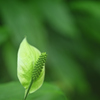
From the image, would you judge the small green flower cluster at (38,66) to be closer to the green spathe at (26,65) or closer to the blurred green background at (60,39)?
the green spathe at (26,65)

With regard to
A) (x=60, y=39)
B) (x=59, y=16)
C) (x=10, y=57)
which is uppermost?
(x=59, y=16)

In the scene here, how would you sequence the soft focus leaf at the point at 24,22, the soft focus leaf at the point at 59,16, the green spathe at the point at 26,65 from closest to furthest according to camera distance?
1. the green spathe at the point at 26,65
2. the soft focus leaf at the point at 24,22
3. the soft focus leaf at the point at 59,16

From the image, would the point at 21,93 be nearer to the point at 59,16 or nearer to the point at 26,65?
the point at 26,65

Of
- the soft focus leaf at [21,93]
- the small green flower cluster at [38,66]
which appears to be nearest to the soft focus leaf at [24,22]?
the soft focus leaf at [21,93]

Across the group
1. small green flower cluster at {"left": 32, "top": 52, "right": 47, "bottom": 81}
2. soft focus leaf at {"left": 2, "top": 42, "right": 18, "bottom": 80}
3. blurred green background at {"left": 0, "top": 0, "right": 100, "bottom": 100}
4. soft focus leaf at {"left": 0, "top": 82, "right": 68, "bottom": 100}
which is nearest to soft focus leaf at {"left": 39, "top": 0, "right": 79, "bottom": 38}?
blurred green background at {"left": 0, "top": 0, "right": 100, "bottom": 100}

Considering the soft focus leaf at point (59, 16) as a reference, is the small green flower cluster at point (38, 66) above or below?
above

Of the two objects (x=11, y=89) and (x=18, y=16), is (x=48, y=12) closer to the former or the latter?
(x=18, y=16)

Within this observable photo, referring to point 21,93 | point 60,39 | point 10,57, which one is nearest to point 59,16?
point 60,39

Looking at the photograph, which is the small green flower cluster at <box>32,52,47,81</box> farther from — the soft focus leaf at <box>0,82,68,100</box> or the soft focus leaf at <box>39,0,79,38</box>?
the soft focus leaf at <box>39,0,79,38</box>

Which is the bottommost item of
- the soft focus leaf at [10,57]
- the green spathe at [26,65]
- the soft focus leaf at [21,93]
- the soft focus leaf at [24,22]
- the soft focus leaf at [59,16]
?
the soft focus leaf at [10,57]
